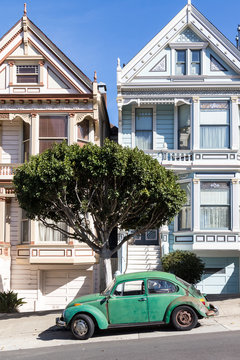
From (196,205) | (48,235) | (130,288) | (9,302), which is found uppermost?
(196,205)

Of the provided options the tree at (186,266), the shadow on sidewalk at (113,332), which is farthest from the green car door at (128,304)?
the tree at (186,266)

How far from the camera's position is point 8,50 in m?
21.0

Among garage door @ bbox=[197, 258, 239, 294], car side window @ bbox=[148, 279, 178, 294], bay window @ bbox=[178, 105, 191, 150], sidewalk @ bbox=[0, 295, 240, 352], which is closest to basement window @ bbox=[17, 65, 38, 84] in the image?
bay window @ bbox=[178, 105, 191, 150]

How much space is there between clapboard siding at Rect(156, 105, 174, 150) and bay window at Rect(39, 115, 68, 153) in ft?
12.9

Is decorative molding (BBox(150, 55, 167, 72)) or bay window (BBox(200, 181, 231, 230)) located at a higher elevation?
decorative molding (BBox(150, 55, 167, 72))

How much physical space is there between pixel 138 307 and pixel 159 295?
0.60 m

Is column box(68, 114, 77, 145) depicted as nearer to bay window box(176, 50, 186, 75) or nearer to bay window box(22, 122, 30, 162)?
bay window box(22, 122, 30, 162)

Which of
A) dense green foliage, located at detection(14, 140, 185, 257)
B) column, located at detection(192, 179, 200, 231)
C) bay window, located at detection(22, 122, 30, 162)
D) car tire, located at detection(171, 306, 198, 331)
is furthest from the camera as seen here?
bay window, located at detection(22, 122, 30, 162)

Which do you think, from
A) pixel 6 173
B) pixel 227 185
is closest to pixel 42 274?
pixel 6 173

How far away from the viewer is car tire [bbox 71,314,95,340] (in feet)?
40.3

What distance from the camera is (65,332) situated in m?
13.5

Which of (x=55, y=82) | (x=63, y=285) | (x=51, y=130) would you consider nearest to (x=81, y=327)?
(x=63, y=285)

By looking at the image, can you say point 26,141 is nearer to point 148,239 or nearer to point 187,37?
point 148,239

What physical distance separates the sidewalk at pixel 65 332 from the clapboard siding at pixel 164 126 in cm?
797
